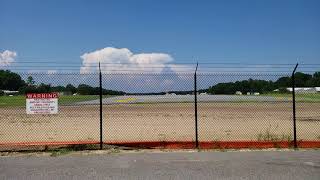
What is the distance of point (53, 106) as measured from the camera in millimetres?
14117

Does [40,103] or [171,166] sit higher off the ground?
[40,103]

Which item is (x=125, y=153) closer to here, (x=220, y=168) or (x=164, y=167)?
(x=164, y=167)

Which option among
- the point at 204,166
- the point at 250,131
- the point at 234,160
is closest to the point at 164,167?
the point at 204,166

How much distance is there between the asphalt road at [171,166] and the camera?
32.5ft

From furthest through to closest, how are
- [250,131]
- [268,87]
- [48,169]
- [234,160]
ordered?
[268,87] < [250,131] < [234,160] < [48,169]

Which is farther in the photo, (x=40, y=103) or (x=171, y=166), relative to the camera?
(x=40, y=103)

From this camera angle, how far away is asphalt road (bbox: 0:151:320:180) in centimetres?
991

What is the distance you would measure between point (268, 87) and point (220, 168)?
12.0 m

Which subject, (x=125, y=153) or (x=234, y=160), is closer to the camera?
(x=234, y=160)

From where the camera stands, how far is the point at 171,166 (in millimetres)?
11047

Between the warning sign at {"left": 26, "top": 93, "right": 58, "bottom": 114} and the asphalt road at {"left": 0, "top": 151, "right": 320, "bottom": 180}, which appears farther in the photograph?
the warning sign at {"left": 26, "top": 93, "right": 58, "bottom": 114}

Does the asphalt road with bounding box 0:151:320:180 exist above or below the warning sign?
below

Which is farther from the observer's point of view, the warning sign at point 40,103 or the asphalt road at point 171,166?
the warning sign at point 40,103

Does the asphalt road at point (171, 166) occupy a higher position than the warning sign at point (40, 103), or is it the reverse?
→ the warning sign at point (40, 103)
